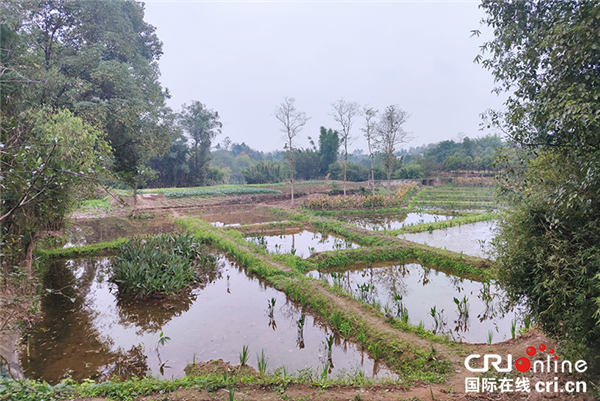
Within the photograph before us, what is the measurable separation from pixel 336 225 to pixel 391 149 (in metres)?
12.9

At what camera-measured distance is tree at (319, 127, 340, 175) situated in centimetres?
4741

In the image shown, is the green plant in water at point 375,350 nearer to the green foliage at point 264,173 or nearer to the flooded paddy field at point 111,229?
the flooded paddy field at point 111,229

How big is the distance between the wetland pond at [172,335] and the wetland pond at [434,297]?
1.80 meters

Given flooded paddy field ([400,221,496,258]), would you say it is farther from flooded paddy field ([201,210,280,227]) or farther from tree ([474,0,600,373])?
flooded paddy field ([201,210,280,227])

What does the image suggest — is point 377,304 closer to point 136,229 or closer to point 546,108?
point 546,108

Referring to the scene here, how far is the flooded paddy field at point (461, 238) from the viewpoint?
12.1m

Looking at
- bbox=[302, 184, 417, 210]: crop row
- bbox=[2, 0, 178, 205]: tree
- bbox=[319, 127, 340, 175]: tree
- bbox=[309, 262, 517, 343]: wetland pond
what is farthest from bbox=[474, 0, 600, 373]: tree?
bbox=[319, 127, 340, 175]: tree

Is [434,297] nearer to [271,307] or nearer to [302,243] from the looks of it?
[271,307]

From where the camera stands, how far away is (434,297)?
26.5 ft

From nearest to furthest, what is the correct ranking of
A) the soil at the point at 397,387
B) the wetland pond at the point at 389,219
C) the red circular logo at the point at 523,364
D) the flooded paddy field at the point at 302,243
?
1. the soil at the point at 397,387
2. the red circular logo at the point at 523,364
3. the flooded paddy field at the point at 302,243
4. the wetland pond at the point at 389,219

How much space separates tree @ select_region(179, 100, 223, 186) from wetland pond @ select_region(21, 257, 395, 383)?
32.5m

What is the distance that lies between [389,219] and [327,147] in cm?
2908

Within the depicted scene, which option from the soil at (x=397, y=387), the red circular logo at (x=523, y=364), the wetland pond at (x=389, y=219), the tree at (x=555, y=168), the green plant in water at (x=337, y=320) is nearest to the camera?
the tree at (x=555, y=168)

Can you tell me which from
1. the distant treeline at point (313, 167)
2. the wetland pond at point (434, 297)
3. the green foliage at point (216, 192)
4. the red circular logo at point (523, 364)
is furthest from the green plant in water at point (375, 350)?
the distant treeline at point (313, 167)
